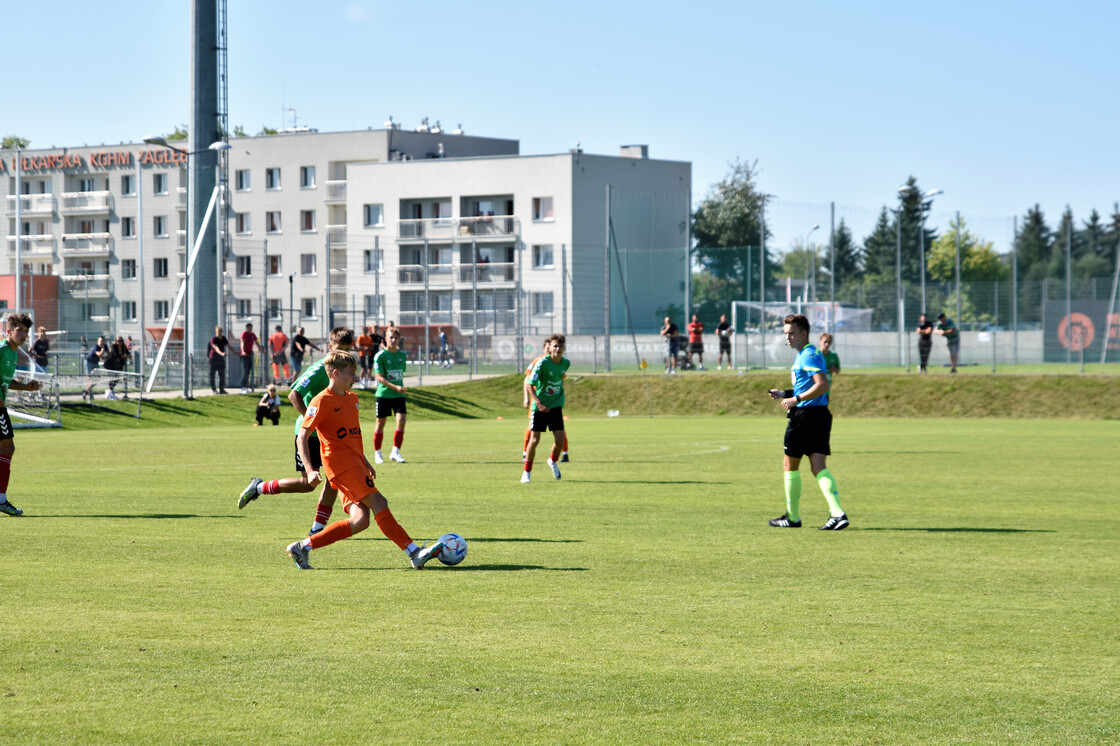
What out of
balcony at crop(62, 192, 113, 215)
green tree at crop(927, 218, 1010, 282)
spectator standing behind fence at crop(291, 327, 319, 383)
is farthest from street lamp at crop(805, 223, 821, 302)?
balcony at crop(62, 192, 113, 215)

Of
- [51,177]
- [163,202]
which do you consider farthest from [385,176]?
[51,177]

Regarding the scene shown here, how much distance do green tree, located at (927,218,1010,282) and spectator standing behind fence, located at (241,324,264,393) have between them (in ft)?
80.1

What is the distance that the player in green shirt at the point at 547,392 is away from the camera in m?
17.7

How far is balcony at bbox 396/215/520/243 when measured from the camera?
7788cm

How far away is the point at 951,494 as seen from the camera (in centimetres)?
1623

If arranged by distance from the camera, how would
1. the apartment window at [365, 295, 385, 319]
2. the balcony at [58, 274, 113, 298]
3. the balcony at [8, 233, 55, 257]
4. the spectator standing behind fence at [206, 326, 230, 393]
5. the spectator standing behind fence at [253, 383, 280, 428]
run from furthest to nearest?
the balcony at [8, 233, 55, 257] → the apartment window at [365, 295, 385, 319] → the balcony at [58, 274, 113, 298] → the spectator standing behind fence at [206, 326, 230, 393] → the spectator standing behind fence at [253, 383, 280, 428]

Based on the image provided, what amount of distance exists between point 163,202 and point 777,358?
53999 mm

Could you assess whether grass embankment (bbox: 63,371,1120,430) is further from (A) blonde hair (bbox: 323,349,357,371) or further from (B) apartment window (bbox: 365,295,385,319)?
(A) blonde hair (bbox: 323,349,357,371)

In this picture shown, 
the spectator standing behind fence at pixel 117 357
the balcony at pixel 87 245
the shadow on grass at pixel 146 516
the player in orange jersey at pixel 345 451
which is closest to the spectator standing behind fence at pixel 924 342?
the spectator standing behind fence at pixel 117 357

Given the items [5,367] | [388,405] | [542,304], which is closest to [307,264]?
[542,304]

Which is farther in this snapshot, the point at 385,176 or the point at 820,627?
the point at 385,176

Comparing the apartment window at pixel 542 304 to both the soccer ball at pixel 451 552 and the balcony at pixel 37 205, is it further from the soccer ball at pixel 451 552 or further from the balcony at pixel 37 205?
the balcony at pixel 37 205

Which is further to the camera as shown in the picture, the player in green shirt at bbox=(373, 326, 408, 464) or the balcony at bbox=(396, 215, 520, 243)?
the balcony at bbox=(396, 215, 520, 243)

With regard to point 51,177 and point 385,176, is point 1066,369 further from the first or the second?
point 51,177
